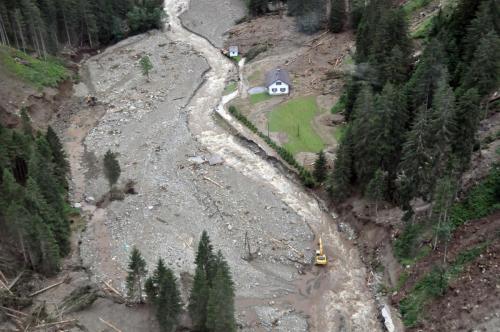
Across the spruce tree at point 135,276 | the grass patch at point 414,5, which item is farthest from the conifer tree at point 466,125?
the grass patch at point 414,5

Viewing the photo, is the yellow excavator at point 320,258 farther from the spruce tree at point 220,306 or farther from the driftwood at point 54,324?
the driftwood at point 54,324

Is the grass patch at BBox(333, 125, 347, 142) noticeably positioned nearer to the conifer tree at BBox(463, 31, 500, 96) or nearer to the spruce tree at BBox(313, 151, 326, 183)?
Answer: the spruce tree at BBox(313, 151, 326, 183)

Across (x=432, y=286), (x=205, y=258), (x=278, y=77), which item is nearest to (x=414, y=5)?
(x=278, y=77)

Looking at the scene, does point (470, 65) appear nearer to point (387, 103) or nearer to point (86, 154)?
point (387, 103)

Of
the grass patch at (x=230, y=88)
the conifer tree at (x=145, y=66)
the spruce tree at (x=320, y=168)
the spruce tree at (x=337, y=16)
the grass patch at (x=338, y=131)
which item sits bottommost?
the spruce tree at (x=320, y=168)

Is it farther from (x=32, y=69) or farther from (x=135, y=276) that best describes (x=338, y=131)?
(x=32, y=69)

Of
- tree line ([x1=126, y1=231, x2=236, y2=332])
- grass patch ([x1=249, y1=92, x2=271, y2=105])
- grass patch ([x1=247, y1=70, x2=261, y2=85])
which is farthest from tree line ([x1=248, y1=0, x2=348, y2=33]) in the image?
tree line ([x1=126, y1=231, x2=236, y2=332])
